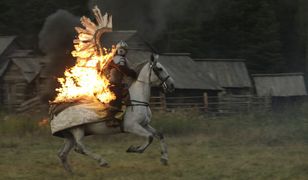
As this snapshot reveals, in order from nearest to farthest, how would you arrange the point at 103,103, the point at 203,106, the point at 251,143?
the point at 103,103 → the point at 251,143 → the point at 203,106

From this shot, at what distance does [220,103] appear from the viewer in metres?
37.5

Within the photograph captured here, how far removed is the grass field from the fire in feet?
5.02

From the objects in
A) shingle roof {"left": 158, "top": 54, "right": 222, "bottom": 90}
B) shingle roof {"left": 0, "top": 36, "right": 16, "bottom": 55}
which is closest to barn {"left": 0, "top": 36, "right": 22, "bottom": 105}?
shingle roof {"left": 0, "top": 36, "right": 16, "bottom": 55}

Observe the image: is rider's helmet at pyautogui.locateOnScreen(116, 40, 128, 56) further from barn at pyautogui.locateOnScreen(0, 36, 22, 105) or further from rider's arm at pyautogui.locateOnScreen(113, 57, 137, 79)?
barn at pyautogui.locateOnScreen(0, 36, 22, 105)

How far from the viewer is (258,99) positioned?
130 feet

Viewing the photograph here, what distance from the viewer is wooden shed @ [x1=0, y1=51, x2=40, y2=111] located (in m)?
44.3

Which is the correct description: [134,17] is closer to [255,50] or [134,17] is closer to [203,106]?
[203,106]

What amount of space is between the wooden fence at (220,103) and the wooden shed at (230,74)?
4706mm

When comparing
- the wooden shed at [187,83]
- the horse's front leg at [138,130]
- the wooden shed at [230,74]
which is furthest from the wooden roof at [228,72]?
the horse's front leg at [138,130]

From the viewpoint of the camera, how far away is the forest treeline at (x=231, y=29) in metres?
47.3

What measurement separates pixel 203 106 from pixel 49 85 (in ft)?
58.3

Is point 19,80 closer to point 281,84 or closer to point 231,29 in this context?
point 231,29

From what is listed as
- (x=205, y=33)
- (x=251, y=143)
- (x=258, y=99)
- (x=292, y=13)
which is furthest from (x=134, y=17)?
(x=292, y=13)

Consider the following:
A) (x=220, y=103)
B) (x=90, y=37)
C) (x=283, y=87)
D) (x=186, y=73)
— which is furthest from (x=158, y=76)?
(x=283, y=87)
